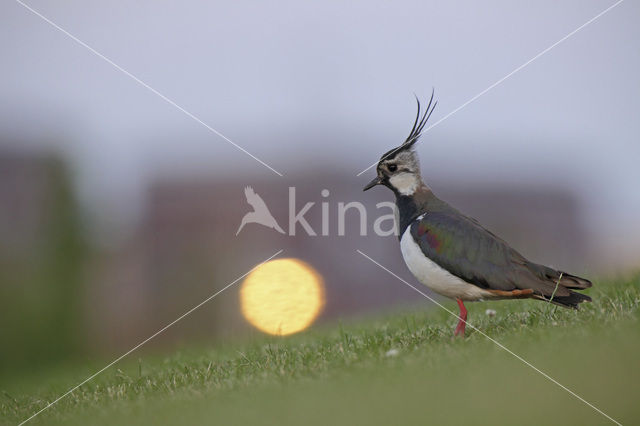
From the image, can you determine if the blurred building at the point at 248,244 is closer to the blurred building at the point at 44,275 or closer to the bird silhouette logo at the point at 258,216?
the bird silhouette logo at the point at 258,216

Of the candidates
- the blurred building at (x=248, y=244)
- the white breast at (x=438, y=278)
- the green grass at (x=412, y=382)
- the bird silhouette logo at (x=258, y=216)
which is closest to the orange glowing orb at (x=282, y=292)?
the blurred building at (x=248, y=244)

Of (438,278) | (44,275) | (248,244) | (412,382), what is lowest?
(248,244)

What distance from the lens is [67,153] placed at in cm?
1767

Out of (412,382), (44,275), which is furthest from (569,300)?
(44,275)

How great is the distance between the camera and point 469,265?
18.5 ft

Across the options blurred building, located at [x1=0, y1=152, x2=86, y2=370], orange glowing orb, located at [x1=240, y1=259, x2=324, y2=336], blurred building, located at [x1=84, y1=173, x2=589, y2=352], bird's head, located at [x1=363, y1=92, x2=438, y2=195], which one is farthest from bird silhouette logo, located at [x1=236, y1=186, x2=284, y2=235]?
bird's head, located at [x1=363, y1=92, x2=438, y2=195]

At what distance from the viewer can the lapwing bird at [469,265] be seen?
555 centimetres

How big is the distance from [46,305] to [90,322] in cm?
124

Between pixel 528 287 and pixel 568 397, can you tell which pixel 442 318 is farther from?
pixel 568 397

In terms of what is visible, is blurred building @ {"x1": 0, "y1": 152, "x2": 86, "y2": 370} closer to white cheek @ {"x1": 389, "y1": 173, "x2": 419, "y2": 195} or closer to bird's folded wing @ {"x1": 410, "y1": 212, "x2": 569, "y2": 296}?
white cheek @ {"x1": 389, "y1": 173, "x2": 419, "y2": 195}

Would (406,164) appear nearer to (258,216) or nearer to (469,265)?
(469,265)

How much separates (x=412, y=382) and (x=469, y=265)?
1724mm

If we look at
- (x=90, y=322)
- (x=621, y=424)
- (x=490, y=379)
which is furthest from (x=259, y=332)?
(x=90, y=322)

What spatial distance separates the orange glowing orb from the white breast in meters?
14.3
